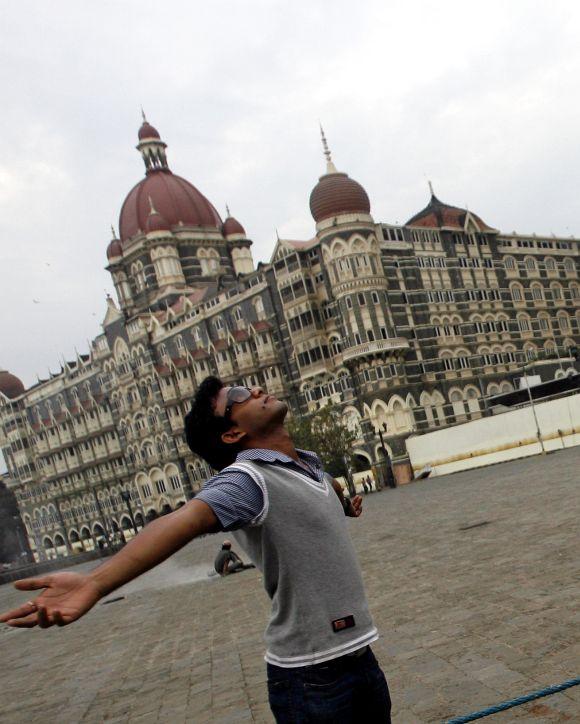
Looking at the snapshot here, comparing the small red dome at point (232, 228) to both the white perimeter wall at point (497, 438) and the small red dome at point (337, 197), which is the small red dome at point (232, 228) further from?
the white perimeter wall at point (497, 438)

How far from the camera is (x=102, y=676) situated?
8562mm

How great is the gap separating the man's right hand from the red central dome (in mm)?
65386

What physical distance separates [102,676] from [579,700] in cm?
586

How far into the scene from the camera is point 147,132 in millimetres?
73750

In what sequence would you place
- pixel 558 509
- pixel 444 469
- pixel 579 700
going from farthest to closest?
pixel 444 469 → pixel 558 509 → pixel 579 700

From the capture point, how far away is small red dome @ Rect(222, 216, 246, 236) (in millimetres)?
69312

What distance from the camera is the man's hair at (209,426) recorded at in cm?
282

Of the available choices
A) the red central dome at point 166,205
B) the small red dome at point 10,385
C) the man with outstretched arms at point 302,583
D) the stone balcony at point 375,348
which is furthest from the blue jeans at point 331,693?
the small red dome at point 10,385

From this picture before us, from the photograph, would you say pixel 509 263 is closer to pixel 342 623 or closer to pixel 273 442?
pixel 273 442

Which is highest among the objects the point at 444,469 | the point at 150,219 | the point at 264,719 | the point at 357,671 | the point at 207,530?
the point at 150,219

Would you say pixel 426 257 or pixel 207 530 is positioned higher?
pixel 426 257

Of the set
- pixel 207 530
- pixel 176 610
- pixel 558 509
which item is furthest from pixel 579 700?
pixel 176 610

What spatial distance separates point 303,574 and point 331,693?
401 mm

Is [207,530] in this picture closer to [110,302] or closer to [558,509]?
[558,509]
